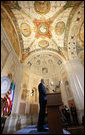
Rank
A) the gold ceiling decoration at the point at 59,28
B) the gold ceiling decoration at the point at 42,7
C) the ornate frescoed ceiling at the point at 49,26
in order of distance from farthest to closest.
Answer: the gold ceiling decoration at the point at 59,28 < the ornate frescoed ceiling at the point at 49,26 < the gold ceiling decoration at the point at 42,7

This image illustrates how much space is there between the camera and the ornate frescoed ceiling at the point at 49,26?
691 centimetres

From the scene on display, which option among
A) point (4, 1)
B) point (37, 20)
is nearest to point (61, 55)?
Result: point (37, 20)

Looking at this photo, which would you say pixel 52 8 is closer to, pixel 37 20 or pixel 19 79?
pixel 37 20

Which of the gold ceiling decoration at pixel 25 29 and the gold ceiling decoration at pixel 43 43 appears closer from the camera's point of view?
the gold ceiling decoration at pixel 25 29

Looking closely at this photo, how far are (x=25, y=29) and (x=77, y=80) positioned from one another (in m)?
9.07

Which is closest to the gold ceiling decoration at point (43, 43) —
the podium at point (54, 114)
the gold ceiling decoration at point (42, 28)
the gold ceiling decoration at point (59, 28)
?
the gold ceiling decoration at point (42, 28)

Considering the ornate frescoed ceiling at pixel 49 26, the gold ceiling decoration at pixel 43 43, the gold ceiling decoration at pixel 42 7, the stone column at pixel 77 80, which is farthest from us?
the gold ceiling decoration at pixel 43 43

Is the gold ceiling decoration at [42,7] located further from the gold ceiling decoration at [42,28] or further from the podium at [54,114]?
the podium at [54,114]

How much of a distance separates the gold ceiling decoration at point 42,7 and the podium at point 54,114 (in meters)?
8.78

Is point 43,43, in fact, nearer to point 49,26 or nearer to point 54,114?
point 49,26

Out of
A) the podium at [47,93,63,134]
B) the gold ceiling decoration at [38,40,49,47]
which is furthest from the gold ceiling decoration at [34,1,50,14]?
the podium at [47,93,63,134]

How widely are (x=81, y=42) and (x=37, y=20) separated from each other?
21.0 feet

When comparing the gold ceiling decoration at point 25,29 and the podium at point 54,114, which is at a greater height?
the gold ceiling decoration at point 25,29

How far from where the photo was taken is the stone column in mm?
6239
